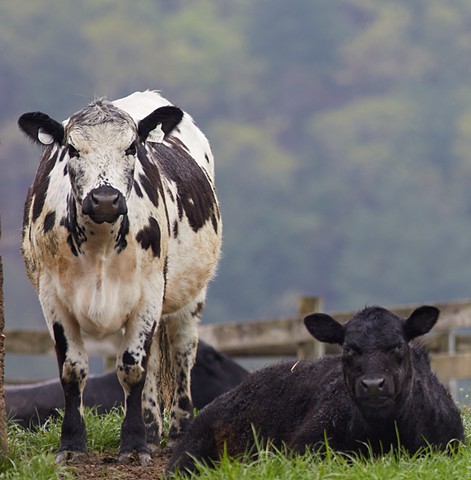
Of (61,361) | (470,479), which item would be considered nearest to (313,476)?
(470,479)

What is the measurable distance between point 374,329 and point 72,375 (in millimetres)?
2284

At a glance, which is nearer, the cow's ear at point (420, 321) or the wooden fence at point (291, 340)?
the cow's ear at point (420, 321)

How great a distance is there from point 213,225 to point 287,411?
317cm

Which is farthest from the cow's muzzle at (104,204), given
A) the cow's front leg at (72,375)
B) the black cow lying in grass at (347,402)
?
the black cow lying in grass at (347,402)

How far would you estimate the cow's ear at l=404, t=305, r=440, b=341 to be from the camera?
24.6ft

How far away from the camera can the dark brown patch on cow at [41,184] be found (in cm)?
888

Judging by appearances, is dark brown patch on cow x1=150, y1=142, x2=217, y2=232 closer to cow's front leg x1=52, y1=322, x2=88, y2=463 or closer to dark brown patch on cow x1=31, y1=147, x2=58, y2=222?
dark brown patch on cow x1=31, y1=147, x2=58, y2=222

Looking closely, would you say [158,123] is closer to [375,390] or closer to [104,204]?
[104,204]

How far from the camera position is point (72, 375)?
8625 millimetres

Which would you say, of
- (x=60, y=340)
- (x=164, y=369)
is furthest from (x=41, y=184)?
Result: (x=164, y=369)

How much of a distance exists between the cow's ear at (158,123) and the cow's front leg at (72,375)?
1412 millimetres

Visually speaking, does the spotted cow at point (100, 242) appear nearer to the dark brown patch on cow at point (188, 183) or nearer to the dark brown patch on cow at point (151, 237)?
the dark brown patch on cow at point (151, 237)

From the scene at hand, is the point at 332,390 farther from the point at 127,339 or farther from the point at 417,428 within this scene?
the point at 127,339

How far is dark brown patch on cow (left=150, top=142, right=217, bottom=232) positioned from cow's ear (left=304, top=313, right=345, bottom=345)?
2421mm
